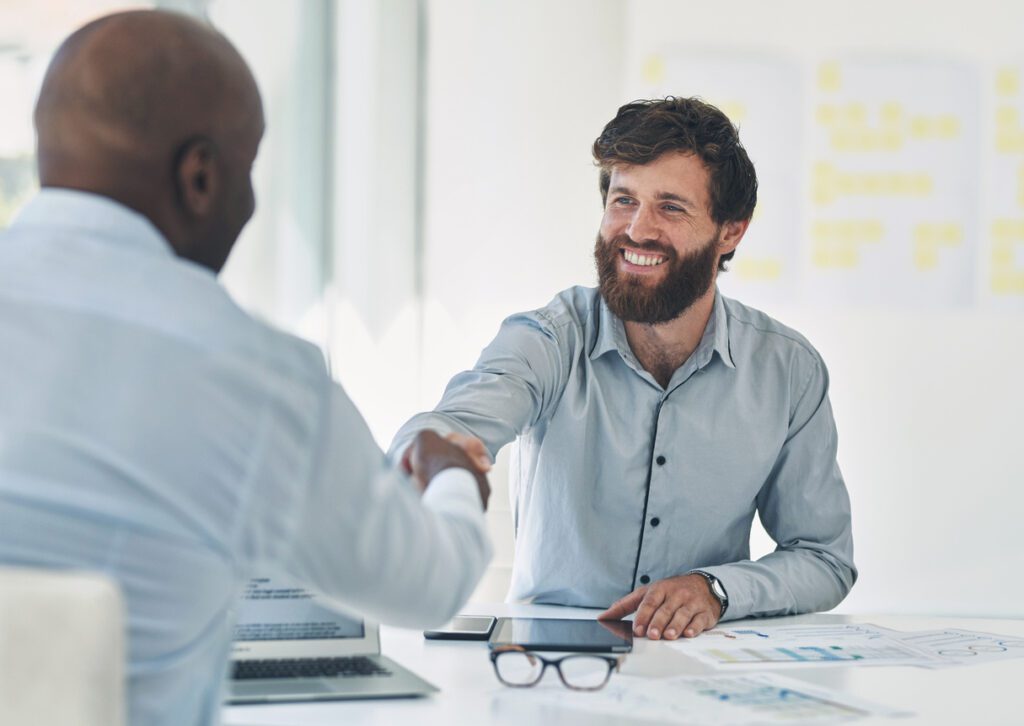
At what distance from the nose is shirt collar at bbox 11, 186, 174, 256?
169 cm

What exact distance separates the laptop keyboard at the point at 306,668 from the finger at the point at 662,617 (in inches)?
19.2

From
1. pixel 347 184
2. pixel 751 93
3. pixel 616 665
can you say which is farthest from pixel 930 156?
pixel 616 665

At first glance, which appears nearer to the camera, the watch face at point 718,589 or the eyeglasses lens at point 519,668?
the eyeglasses lens at point 519,668

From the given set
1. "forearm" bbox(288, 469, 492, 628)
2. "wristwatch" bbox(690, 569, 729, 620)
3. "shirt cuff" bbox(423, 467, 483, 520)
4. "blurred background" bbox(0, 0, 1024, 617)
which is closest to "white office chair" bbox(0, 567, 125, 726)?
"forearm" bbox(288, 469, 492, 628)

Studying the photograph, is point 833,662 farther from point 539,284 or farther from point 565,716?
point 539,284

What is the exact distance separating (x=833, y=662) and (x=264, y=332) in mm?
1101

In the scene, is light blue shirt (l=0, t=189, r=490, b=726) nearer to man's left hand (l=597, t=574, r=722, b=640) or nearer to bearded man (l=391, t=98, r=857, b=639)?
man's left hand (l=597, t=574, r=722, b=640)

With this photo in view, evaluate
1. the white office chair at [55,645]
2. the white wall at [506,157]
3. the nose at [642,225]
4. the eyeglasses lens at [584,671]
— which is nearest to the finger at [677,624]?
the eyeglasses lens at [584,671]

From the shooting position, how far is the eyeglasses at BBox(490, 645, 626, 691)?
154cm

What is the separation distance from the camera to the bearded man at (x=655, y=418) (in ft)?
7.90

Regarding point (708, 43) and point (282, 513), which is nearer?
point (282, 513)

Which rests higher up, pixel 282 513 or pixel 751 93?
pixel 751 93

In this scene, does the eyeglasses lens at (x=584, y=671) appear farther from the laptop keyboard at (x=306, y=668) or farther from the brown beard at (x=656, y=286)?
the brown beard at (x=656, y=286)

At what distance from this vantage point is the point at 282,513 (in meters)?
1.02
